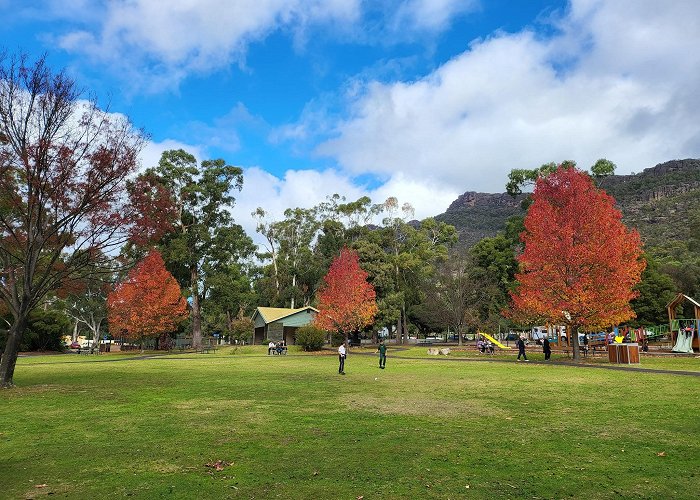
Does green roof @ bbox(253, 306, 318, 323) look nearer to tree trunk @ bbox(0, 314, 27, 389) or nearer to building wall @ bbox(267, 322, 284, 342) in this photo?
building wall @ bbox(267, 322, 284, 342)

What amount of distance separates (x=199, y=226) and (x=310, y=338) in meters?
20.2

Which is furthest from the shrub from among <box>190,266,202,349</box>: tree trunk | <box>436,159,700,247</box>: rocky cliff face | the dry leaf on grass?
<box>436,159,700,247</box>: rocky cliff face

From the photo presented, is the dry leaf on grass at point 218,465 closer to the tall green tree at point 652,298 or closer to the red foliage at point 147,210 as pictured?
the red foliage at point 147,210

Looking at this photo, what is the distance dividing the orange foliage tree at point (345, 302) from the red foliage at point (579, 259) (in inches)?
702

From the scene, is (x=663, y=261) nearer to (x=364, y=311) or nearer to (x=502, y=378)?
(x=364, y=311)

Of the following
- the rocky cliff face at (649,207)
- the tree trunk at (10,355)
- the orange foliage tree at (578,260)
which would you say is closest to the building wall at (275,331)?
the orange foliage tree at (578,260)

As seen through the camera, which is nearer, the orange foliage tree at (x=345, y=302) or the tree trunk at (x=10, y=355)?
the tree trunk at (x=10, y=355)

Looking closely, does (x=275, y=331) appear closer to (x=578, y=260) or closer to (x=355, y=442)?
(x=578, y=260)

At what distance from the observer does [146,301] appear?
160ft

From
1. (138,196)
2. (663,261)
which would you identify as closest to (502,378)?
(138,196)

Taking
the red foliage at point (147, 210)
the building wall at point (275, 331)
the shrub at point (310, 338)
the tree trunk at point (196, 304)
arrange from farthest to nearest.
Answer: the building wall at point (275, 331), the tree trunk at point (196, 304), the shrub at point (310, 338), the red foliage at point (147, 210)

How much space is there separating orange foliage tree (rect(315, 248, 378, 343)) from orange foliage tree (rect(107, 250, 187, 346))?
16.7 meters

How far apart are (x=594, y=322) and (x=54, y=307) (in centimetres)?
7109

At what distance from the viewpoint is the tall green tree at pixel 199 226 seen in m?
55.8
